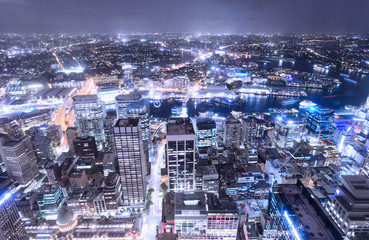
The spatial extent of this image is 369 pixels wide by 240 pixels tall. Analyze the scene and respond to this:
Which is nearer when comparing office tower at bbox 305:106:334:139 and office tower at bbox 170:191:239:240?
office tower at bbox 170:191:239:240

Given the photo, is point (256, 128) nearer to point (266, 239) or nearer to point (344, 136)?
point (344, 136)

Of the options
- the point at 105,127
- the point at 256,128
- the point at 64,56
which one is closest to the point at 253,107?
the point at 256,128

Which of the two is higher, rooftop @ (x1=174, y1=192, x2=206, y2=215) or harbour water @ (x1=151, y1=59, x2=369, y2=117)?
rooftop @ (x1=174, y1=192, x2=206, y2=215)

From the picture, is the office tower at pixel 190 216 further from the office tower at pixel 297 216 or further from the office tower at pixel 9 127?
the office tower at pixel 9 127

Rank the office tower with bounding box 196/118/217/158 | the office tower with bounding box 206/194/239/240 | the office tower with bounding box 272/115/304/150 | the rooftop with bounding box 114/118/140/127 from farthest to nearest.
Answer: the office tower with bounding box 272/115/304/150 → the office tower with bounding box 196/118/217/158 → the rooftop with bounding box 114/118/140/127 → the office tower with bounding box 206/194/239/240

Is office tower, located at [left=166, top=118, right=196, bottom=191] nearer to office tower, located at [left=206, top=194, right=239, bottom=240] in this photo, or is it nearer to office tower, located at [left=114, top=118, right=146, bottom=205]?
office tower, located at [left=114, top=118, right=146, bottom=205]

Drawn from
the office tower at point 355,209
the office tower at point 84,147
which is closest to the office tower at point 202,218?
the office tower at point 355,209

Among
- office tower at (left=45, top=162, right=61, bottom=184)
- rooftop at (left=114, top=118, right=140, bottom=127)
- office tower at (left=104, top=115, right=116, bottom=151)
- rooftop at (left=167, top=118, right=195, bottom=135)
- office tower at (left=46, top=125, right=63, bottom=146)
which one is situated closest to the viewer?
rooftop at (left=167, top=118, right=195, bottom=135)

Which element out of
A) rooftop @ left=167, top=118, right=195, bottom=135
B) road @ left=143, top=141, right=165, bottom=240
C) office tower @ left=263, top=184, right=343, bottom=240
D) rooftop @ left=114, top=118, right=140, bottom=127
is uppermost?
rooftop @ left=114, top=118, right=140, bottom=127

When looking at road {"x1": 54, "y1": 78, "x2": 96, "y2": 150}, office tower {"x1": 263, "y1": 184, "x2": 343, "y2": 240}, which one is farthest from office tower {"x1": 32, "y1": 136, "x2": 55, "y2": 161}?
office tower {"x1": 263, "y1": 184, "x2": 343, "y2": 240}
